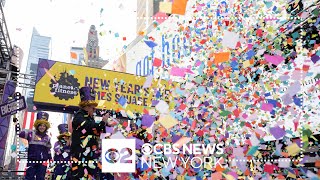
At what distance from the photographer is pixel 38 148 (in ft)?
16.4

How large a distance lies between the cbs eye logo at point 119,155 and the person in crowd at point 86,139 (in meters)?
1.01

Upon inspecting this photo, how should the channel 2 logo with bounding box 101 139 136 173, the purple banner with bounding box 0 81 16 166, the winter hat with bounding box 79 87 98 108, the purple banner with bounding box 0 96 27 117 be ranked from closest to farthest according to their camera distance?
the winter hat with bounding box 79 87 98 108 < the channel 2 logo with bounding box 101 139 136 173 < the purple banner with bounding box 0 96 27 117 < the purple banner with bounding box 0 81 16 166

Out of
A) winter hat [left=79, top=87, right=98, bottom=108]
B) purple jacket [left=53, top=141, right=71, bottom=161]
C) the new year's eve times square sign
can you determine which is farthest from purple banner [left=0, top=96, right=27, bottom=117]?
winter hat [left=79, top=87, right=98, bottom=108]

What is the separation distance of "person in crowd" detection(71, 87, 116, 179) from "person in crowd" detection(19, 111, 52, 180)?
1688 millimetres

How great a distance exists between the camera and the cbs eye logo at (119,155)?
Answer: 14.8 ft

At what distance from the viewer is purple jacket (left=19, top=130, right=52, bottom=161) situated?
16.1ft

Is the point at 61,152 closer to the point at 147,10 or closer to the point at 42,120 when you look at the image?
the point at 42,120

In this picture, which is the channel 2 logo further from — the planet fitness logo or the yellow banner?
the planet fitness logo

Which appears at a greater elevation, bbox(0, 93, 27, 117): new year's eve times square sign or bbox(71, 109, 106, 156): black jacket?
bbox(0, 93, 27, 117): new year's eve times square sign

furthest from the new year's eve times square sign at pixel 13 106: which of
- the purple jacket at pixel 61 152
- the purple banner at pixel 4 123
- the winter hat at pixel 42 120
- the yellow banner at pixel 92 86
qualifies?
the winter hat at pixel 42 120

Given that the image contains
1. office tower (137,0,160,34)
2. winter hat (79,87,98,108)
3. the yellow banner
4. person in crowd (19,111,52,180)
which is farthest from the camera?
office tower (137,0,160,34)

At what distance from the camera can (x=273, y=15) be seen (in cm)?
539

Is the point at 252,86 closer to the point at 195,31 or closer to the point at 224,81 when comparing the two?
the point at 224,81

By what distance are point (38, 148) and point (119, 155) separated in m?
1.48
